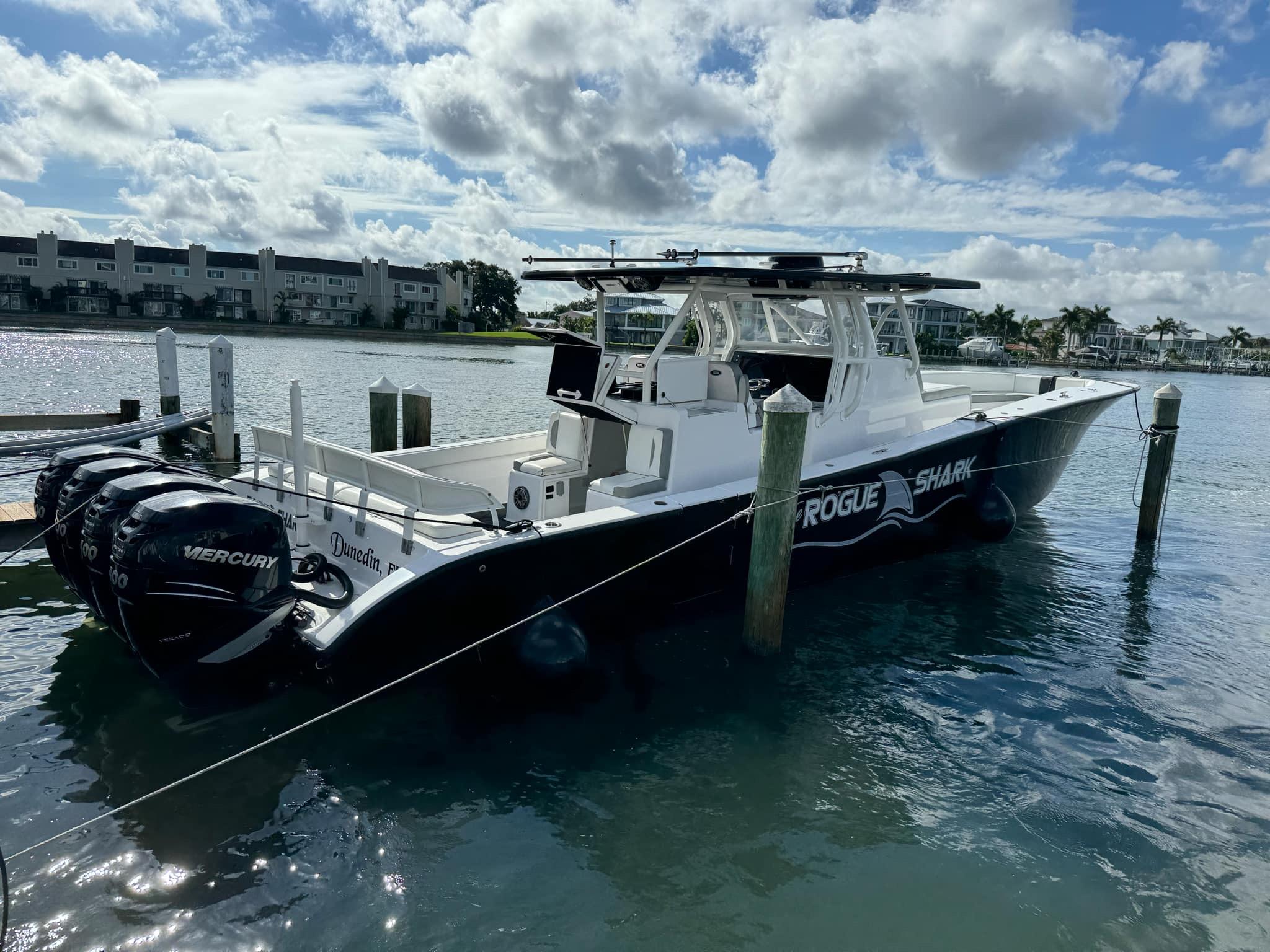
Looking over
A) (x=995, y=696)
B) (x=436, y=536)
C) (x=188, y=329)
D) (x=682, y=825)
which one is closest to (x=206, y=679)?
(x=436, y=536)

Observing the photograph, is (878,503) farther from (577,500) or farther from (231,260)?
(231,260)

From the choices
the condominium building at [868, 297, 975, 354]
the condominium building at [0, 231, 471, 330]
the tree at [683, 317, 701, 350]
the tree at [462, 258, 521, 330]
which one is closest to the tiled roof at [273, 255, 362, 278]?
the condominium building at [0, 231, 471, 330]

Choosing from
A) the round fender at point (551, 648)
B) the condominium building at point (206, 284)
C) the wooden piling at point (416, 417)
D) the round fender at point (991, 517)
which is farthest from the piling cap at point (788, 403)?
the condominium building at point (206, 284)

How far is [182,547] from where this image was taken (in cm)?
420

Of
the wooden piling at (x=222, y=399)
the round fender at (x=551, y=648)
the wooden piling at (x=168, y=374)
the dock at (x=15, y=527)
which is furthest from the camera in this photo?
the wooden piling at (x=168, y=374)

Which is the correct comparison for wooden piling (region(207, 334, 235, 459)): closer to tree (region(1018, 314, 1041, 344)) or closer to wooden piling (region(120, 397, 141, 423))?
wooden piling (region(120, 397, 141, 423))

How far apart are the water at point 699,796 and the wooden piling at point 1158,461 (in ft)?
9.61

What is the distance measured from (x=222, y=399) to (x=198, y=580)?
27.9 ft

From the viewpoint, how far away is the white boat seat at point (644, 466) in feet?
20.7

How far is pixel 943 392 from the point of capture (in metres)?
9.30

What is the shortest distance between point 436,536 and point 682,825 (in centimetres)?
253

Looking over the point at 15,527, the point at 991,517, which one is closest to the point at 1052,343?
the point at 991,517

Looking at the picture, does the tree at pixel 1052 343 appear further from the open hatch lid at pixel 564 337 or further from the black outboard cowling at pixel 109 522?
the black outboard cowling at pixel 109 522

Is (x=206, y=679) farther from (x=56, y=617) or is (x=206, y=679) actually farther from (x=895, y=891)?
(x=895, y=891)
